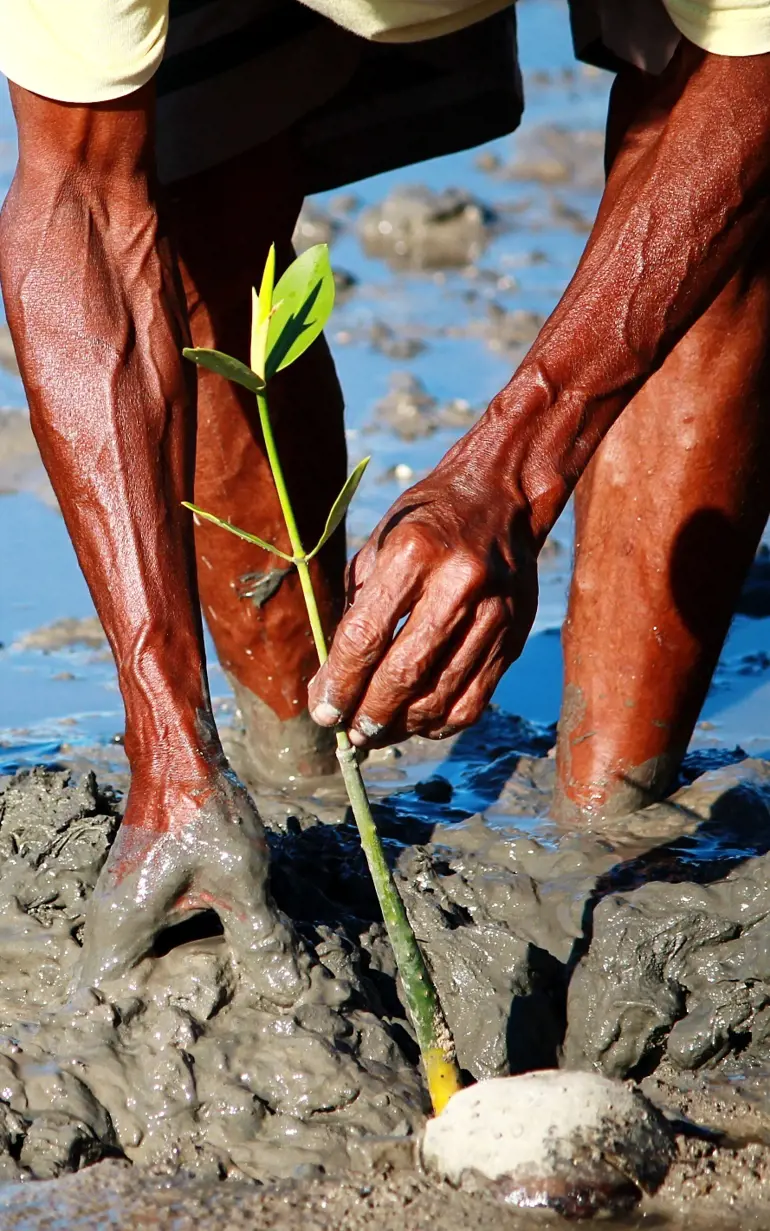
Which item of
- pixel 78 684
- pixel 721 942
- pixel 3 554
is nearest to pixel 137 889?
pixel 721 942

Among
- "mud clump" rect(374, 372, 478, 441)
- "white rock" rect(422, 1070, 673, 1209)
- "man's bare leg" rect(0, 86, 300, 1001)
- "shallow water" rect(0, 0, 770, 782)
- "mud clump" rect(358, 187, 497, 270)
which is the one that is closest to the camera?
"white rock" rect(422, 1070, 673, 1209)

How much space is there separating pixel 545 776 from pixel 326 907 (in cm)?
96

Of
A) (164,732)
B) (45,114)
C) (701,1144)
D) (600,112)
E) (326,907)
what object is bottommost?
(701,1144)

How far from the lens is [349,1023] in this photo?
91.0 inches

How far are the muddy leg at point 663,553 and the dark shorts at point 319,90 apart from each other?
0.64m

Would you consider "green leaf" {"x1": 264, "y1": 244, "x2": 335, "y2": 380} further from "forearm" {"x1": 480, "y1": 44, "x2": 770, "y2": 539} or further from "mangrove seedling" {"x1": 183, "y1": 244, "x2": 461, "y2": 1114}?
"forearm" {"x1": 480, "y1": 44, "x2": 770, "y2": 539}

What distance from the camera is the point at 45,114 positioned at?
7.61 ft

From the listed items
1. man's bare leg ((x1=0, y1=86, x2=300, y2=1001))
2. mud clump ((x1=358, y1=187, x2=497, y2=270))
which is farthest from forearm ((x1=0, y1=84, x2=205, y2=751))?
mud clump ((x1=358, y1=187, x2=497, y2=270))

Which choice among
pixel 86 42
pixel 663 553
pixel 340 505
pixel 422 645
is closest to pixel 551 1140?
pixel 422 645

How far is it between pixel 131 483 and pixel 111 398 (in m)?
0.12

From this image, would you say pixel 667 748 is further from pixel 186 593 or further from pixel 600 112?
pixel 600 112

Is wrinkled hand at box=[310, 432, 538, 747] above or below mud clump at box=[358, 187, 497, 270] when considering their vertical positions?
below

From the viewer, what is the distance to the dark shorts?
300 centimetres

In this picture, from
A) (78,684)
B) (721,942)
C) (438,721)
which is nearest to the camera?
(438,721)
